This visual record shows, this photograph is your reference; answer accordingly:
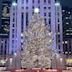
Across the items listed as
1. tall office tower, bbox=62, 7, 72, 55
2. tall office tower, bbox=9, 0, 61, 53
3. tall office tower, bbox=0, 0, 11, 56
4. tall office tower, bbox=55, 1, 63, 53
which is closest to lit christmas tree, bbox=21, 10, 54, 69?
tall office tower, bbox=55, 1, 63, 53

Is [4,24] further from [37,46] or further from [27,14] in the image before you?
[37,46]

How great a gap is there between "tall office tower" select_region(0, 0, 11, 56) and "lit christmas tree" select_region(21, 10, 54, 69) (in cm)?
2890

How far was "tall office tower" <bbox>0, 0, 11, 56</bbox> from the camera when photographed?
175ft

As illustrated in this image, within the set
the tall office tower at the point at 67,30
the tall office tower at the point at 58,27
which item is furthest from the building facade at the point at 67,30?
the tall office tower at the point at 58,27

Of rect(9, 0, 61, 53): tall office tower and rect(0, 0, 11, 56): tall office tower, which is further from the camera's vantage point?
rect(0, 0, 11, 56): tall office tower

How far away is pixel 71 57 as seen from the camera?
1764 inches

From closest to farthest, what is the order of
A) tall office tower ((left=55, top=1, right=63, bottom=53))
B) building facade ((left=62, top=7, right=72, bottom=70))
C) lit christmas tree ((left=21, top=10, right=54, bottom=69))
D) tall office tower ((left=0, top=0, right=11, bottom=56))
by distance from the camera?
1. lit christmas tree ((left=21, top=10, right=54, bottom=69))
2. tall office tower ((left=55, top=1, right=63, bottom=53))
3. tall office tower ((left=0, top=0, right=11, bottom=56))
4. building facade ((left=62, top=7, right=72, bottom=70))

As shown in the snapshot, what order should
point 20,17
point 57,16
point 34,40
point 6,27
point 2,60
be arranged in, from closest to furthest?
point 34,40 < point 2,60 < point 20,17 < point 57,16 < point 6,27

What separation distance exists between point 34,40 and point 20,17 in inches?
990

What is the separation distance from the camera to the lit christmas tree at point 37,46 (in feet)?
72.8

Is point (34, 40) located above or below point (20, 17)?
below

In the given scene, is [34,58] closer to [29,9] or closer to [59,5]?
→ [29,9]

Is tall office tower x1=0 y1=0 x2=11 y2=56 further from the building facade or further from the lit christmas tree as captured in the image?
the lit christmas tree

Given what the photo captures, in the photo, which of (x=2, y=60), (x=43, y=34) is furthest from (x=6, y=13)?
(x=43, y=34)
